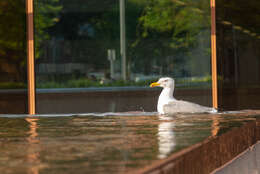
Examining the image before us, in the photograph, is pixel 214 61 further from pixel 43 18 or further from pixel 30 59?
pixel 30 59

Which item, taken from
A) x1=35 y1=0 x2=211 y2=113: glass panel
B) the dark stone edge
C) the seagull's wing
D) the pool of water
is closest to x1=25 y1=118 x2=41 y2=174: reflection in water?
the pool of water

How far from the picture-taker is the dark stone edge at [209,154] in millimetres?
2370

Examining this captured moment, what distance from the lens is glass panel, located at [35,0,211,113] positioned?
34.1 feet

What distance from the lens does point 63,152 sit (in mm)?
3072

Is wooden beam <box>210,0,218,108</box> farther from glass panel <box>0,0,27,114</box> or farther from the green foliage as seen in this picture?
glass panel <box>0,0,27,114</box>

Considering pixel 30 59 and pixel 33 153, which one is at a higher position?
pixel 30 59

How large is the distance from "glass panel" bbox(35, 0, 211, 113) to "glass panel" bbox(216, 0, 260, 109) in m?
0.27

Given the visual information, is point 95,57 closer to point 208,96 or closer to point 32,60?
point 32,60

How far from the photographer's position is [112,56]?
34.2 feet

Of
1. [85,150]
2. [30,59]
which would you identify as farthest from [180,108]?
[85,150]

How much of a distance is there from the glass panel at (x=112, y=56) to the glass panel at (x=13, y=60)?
0.95 feet

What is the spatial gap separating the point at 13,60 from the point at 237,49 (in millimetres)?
4361

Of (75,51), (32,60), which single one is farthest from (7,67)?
(75,51)

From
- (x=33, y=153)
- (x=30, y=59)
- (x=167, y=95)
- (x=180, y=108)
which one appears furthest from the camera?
(x=30, y=59)
